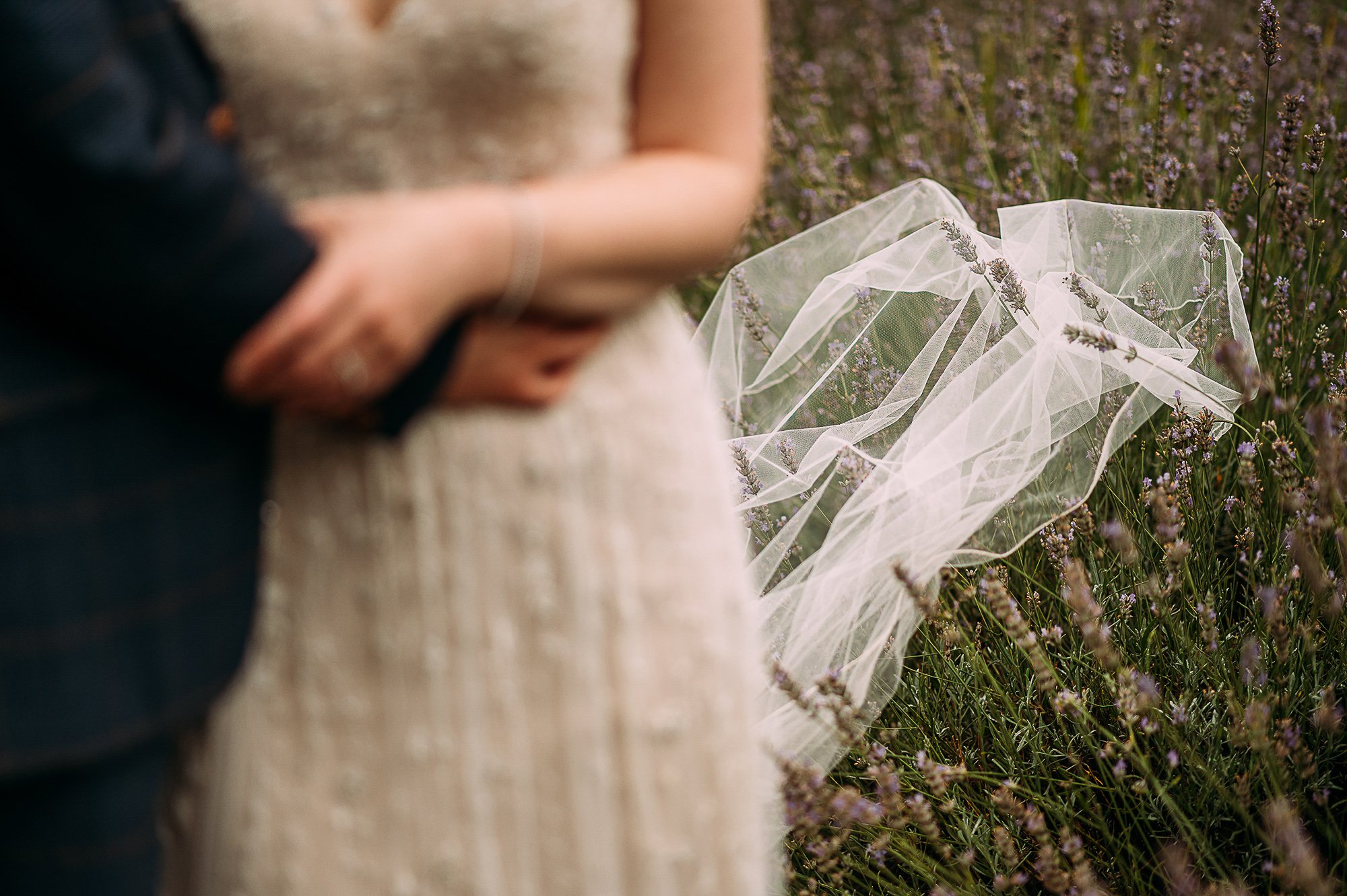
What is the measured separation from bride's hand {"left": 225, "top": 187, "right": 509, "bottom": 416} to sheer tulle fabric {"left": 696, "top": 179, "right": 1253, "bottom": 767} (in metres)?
0.89

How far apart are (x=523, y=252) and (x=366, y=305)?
0.37 feet

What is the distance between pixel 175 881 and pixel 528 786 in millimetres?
276

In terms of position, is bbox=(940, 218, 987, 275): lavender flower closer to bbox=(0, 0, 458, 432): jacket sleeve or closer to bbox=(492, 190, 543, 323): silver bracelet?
bbox=(492, 190, 543, 323): silver bracelet

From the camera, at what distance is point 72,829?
66 cm

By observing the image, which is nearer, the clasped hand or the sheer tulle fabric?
the clasped hand

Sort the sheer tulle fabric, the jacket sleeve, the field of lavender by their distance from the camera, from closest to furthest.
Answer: the jacket sleeve
the field of lavender
the sheer tulle fabric

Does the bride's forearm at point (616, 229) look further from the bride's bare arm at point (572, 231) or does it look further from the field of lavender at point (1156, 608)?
the field of lavender at point (1156, 608)

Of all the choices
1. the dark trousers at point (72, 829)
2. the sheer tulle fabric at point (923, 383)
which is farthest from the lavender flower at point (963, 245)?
the dark trousers at point (72, 829)

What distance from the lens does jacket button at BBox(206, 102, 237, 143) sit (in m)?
0.76

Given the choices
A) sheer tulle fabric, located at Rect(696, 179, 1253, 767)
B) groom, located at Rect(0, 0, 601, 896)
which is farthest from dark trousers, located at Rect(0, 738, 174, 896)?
sheer tulle fabric, located at Rect(696, 179, 1253, 767)

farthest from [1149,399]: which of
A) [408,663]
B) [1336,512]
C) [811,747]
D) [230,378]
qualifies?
[230,378]

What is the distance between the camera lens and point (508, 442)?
78 cm

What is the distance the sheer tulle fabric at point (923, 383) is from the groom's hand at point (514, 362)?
790 mm

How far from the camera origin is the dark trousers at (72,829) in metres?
0.66
